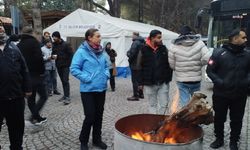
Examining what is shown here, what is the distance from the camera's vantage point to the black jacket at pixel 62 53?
371 inches

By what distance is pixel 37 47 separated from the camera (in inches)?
249

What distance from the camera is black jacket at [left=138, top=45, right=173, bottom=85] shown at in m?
5.72

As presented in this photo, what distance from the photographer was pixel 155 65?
5.72m

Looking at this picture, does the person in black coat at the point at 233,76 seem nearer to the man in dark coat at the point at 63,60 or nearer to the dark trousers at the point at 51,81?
the man in dark coat at the point at 63,60

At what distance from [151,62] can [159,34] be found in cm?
48

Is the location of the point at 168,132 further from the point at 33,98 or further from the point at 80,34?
the point at 80,34

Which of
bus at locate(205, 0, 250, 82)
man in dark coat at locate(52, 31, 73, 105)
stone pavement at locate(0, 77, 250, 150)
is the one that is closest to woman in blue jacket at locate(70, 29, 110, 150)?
stone pavement at locate(0, 77, 250, 150)

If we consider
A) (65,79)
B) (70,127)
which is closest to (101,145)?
(70,127)

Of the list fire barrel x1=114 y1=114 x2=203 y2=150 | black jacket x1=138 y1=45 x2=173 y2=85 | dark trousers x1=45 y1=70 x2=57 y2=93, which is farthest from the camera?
dark trousers x1=45 y1=70 x2=57 y2=93

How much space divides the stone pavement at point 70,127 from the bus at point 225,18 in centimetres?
342

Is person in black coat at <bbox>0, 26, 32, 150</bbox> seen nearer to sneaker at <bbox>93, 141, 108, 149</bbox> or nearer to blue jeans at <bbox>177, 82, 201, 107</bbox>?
sneaker at <bbox>93, 141, 108, 149</bbox>

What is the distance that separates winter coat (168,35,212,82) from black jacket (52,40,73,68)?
14.4ft

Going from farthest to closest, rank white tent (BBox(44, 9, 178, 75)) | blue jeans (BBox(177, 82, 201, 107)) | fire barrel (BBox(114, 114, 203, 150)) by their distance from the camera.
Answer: white tent (BBox(44, 9, 178, 75))
blue jeans (BBox(177, 82, 201, 107))
fire barrel (BBox(114, 114, 203, 150))

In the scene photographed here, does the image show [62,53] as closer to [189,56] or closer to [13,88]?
[189,56]
